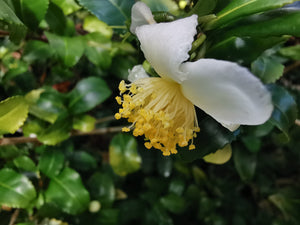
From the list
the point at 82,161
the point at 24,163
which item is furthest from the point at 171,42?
the point at 82,161

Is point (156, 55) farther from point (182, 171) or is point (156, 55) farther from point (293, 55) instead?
point (182, 171)

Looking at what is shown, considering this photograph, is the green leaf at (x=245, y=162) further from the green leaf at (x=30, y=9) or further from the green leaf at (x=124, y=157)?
the green leaf at (x=30, y=9)

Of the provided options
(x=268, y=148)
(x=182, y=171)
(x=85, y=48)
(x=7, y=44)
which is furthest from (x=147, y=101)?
(x=268, y=148)

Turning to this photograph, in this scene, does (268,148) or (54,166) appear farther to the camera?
(268,148)

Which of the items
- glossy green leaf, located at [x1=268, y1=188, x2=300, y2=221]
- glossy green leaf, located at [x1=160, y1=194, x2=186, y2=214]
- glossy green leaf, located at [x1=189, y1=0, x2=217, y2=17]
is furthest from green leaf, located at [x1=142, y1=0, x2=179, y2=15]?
glossy green leaf, located at [x1=268, y1=188, x2=300, y2=221]

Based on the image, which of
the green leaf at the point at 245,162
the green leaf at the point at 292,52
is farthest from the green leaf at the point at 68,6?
the green leaf at the point at 245,162

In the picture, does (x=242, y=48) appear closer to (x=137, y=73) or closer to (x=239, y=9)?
(x=239, y=9)

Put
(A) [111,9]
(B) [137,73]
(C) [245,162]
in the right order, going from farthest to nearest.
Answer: (C) [245,162]
(A) [111,9]
(B) [137,73]
